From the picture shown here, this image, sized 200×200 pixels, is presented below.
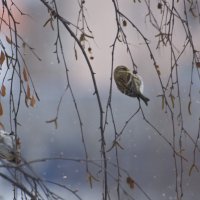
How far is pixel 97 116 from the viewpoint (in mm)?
5852

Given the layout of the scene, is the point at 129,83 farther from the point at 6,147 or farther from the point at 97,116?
the point at 97,116

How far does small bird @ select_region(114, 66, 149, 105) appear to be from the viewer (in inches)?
76.8

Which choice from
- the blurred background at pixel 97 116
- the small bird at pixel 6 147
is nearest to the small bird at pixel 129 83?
the small bird at pixel 6 147

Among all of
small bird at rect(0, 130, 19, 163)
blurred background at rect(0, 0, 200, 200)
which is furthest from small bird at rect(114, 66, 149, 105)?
blurred background at rect(0, 0, 200, 200)

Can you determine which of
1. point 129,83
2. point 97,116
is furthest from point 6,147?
point 97,116

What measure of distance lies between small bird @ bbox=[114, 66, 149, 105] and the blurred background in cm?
217

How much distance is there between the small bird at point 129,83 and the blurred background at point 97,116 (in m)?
2.17

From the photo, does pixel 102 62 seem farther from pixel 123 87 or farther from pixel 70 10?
pixel 123 87

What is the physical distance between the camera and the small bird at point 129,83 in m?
1.95

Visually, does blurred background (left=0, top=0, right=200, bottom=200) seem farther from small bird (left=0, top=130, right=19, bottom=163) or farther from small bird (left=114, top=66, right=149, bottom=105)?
small bird (left=0, top=130, right=19, bottom=163)

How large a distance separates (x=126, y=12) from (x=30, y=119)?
2038 mm

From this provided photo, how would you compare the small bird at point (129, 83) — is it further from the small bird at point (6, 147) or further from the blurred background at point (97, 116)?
the blurred background at point (97, 116)

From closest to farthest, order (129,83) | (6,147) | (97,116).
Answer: (6,147) < (129,83) < (97,116)

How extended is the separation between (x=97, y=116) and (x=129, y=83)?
3857 millimetres
